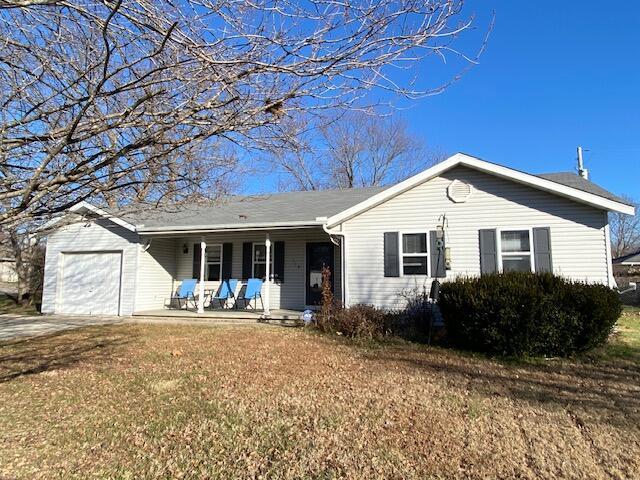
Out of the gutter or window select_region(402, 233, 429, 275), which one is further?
the gutter

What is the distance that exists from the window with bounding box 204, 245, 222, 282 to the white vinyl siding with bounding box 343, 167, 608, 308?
16.8 feet

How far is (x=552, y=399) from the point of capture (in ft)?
18.1

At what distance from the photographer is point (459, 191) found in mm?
10883

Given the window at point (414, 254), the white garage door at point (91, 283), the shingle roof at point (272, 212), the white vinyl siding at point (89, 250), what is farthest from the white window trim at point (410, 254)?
the white garage door at point (91, 283)

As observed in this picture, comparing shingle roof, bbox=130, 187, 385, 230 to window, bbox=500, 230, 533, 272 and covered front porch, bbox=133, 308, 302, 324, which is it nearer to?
covered front porch, bbox=133, 308, 302, 324

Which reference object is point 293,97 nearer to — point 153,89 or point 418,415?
point 153,89

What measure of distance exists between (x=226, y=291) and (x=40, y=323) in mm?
5301

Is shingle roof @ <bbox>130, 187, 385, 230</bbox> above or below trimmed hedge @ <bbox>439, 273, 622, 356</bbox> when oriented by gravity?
above

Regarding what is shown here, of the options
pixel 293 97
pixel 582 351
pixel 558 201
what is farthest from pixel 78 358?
pixel 558 201

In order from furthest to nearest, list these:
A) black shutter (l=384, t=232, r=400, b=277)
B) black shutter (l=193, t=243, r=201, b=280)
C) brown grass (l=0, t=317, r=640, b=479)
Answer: black shutter (l=193, t=243, r=201, b=280) < black shutter (l=384, t=232, r=400, b=277) < brown grass (l=0, t=317, r=640, b=479)

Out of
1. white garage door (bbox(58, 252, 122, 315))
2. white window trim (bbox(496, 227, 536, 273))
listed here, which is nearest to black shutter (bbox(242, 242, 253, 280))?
white garage door (bbox(58, 252, 122, 315))

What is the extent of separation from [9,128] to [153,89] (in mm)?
1000

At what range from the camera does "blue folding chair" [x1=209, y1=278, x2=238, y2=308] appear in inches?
558

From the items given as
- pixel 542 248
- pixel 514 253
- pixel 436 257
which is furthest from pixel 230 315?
pixel 542 248
